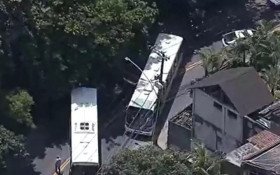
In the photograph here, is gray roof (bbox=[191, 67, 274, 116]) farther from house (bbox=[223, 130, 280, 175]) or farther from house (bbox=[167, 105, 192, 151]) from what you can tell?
house (bbox=[167, 105, 192, 151])

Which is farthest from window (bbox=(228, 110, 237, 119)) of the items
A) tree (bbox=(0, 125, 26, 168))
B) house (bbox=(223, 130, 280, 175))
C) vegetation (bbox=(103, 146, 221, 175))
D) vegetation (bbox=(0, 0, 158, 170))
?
tree (bbox=(0, 125, 26, 168))

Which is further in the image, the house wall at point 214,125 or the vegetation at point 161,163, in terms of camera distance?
the house wall at point 214,125

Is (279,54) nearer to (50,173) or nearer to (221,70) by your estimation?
Result: (221,70)

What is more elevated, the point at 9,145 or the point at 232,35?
the point at 232,35

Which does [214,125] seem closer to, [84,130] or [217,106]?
[217,106]

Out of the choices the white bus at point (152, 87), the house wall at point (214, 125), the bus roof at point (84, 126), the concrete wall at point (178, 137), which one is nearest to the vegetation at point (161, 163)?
the house wall at point (214, 125)

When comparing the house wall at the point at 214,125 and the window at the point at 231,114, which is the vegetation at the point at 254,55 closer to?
the house wall at the point at 214,125

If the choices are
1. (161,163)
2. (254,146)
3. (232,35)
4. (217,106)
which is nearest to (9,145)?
(161,163)
